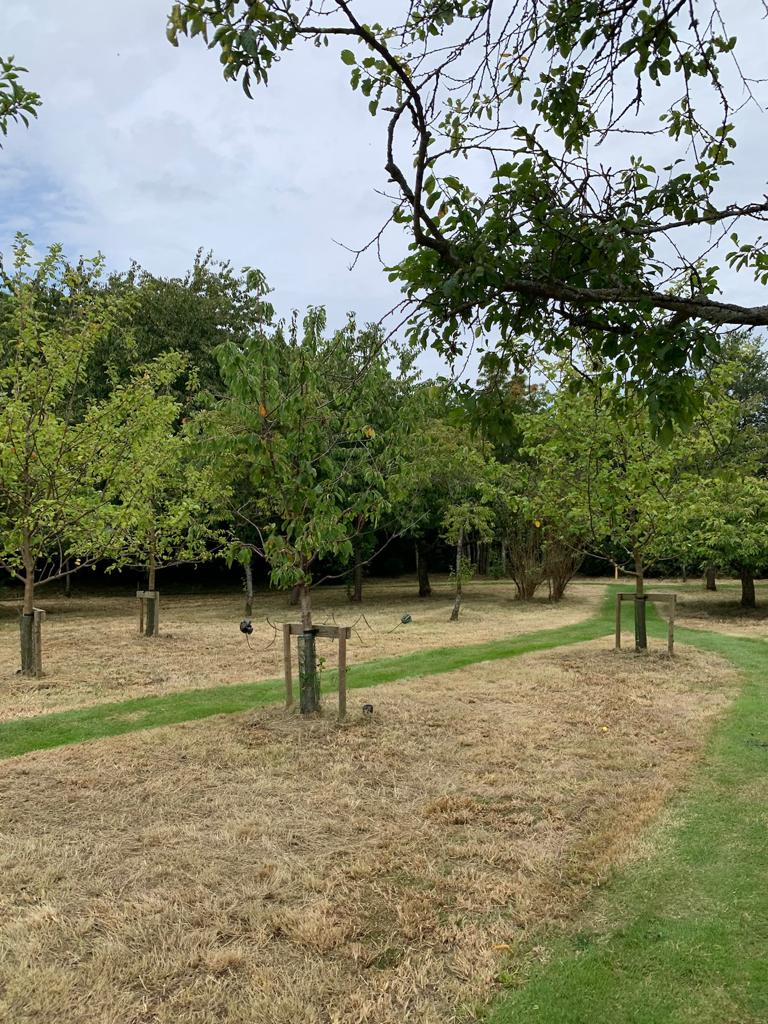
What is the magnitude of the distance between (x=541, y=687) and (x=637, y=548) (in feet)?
10.9

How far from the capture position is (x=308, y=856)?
167 inches

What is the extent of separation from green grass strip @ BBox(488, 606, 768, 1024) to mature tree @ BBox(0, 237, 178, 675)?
25.9ft

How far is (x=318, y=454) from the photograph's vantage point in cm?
713

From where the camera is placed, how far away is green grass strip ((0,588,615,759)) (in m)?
7.02

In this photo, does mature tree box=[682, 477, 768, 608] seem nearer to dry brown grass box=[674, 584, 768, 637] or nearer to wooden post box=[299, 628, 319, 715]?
dry brown grass box=[674, 584, 768, 637]

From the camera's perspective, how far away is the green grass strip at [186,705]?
702 cm

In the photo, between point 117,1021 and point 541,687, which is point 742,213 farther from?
point 541,687

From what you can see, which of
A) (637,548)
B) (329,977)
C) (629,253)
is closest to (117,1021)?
(329,977)

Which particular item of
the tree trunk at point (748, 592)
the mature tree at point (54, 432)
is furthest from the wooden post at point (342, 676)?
the tree trunk at point (748, 592)

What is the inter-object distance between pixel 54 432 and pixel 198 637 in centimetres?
694

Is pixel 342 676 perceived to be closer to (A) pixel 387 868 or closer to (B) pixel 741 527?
(A) pixel 387 868

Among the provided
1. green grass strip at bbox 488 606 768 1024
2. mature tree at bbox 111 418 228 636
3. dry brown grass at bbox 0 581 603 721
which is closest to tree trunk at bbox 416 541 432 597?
dry brown grass at bbox 0 581 603 721

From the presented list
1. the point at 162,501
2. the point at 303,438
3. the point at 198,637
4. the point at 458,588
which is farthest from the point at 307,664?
the point at 458,588

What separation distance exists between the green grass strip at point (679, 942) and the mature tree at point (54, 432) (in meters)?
7.89
